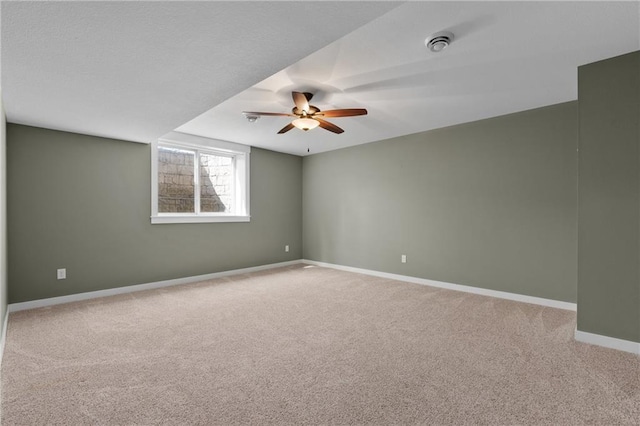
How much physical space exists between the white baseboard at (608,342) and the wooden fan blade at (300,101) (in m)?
3.06

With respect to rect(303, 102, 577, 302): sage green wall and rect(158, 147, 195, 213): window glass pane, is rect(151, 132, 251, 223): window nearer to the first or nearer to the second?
rect(158, 147, 195, 213): window glass pane

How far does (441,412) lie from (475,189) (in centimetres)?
317

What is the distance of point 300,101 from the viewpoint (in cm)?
279

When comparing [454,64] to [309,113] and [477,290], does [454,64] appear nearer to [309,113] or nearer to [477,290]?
[309,113]

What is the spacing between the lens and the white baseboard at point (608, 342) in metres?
2.34

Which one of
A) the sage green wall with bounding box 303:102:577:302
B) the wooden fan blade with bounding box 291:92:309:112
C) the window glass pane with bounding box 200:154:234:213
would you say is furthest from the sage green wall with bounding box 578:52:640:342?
the window glass pane with bounding box 200:154:234:213

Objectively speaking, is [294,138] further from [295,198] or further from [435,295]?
[435,295]

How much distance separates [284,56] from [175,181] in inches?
138

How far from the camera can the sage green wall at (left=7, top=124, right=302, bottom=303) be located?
3.41 meters

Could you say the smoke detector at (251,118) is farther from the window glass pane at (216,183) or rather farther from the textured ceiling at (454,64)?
the window glass pane at (216,183)

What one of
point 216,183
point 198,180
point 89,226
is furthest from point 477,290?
point 89,226

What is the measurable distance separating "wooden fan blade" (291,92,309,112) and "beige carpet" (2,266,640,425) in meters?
2.07

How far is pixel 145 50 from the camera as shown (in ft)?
6.13

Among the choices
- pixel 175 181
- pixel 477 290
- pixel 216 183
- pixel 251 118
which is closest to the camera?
pixel 251 118
